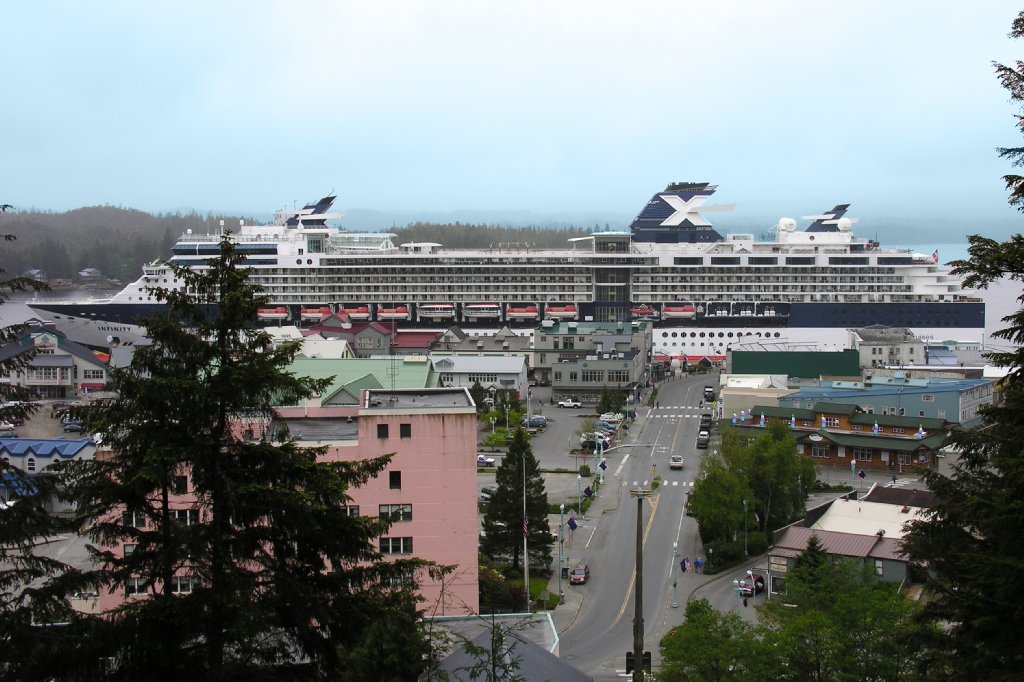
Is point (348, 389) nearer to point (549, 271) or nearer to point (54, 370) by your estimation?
point (54, 370)

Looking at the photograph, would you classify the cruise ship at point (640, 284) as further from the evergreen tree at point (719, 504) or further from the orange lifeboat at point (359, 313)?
the evergreen tree at point (719, 504)

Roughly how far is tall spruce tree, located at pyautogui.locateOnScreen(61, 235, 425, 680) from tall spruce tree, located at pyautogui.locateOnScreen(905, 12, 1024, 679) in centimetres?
466

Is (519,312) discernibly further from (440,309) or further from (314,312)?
(314,312)

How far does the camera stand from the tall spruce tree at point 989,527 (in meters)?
9.04

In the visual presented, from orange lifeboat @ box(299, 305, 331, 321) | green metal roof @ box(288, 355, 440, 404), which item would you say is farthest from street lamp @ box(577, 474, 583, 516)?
orange lifeboat @ box(299, 305, 331, 321)

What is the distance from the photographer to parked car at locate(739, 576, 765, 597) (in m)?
22.2

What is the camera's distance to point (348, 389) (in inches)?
1028

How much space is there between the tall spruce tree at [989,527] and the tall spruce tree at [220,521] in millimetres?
4664

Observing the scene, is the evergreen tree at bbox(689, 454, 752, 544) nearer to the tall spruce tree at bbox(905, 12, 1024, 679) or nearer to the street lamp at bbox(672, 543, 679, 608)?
the street lamp at bbox(672, 543, 679, 608)

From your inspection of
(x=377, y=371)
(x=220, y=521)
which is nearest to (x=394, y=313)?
(x=377, y=371)

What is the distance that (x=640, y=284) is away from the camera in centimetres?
6219

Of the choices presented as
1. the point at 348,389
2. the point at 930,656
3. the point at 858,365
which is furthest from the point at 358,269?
the point at 930,656

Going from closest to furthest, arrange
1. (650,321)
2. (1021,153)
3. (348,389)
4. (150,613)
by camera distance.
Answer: (150,613) < (1021,153) < (348,389) < (650,321)

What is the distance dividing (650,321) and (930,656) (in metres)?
49.2
